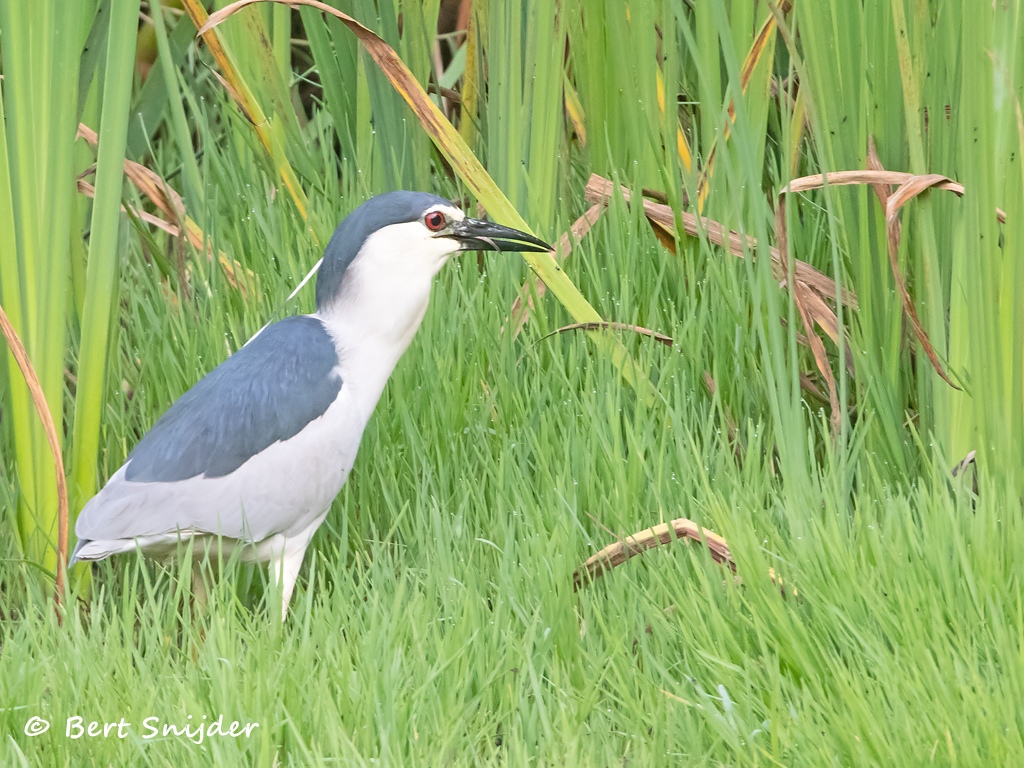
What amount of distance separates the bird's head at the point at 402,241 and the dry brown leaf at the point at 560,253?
213 mm

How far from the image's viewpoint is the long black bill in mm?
2439

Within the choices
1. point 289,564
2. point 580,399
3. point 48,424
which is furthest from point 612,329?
point 48,424

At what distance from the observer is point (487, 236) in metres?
2.44

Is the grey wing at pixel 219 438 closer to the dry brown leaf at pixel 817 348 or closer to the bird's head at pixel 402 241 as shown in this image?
the bird's head at pixel 402 241

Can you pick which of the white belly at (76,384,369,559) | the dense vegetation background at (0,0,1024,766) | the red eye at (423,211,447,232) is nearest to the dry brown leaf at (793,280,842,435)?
the dense vegetation background at (0,0,1024,766)

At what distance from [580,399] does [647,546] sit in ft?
1.91

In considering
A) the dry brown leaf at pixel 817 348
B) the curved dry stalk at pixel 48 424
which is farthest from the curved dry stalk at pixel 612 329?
the curved dry stalk at pixel 48 424

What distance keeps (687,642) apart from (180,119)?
1.68m

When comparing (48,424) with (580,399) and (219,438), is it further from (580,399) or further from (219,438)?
(580,399)

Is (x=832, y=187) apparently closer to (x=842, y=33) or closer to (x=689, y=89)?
(x=842, y=33)

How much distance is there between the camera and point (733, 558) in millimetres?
1868

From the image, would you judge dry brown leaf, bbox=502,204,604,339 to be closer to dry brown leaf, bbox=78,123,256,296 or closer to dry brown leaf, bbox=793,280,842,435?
dry brown leaf, bbox=793,280,842,435

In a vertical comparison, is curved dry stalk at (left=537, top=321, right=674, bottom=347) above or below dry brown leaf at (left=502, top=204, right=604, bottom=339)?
below

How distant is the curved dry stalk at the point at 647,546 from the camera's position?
6.46 feet
